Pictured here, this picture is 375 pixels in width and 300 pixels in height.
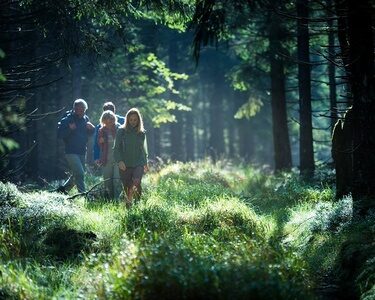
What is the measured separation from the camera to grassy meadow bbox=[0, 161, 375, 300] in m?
5.09

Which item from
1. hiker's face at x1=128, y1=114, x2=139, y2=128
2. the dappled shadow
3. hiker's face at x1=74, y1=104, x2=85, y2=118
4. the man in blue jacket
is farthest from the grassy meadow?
hiker's face at x1=74, y1=104, x2=85, y2=118

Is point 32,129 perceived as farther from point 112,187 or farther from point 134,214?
point 134,214

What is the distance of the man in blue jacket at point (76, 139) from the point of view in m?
12.9

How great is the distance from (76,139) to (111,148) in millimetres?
1099

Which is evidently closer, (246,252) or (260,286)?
(260,286)

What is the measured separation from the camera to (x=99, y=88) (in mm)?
23094

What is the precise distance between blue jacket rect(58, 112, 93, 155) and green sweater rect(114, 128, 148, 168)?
1.83 m

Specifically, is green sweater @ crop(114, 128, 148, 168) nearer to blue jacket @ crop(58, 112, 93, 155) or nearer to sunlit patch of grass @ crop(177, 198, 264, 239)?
blue jacket @ crop(58, 112, 93, 155)

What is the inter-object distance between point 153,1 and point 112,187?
4355 mm

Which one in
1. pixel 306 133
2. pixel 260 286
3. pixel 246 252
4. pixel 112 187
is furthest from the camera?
pixel 306 133

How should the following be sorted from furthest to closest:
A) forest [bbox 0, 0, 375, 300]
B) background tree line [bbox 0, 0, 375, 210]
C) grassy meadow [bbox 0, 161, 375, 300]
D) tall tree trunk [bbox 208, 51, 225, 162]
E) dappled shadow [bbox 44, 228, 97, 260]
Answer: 1. tall tree trunk [bbox 208, 51, 225, 162]
2. background tree line [bbox 0, 0, 375, 210]
3. dappled shadow [bbox 44, 228, 97, 260]
4. forest [bbox 0, 0, 375, 300]
5. grassy meadow [bbox 0, 161, 375, 300]

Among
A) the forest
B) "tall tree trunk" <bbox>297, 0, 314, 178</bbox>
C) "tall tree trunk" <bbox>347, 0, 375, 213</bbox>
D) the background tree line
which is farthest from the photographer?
"tall tree trunk" <bbox>297, 0, 314, 178</bbox>

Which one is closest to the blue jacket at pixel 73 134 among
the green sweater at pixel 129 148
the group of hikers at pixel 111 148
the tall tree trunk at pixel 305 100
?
the group of hikers at pixel 111 148

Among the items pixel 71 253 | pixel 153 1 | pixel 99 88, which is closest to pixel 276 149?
pixel 99 88
